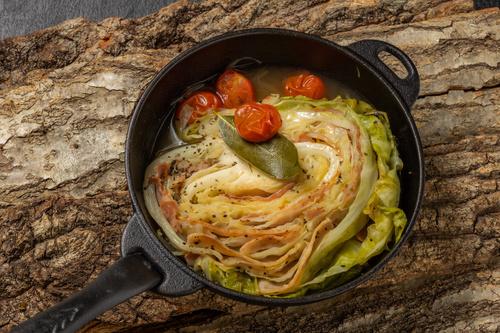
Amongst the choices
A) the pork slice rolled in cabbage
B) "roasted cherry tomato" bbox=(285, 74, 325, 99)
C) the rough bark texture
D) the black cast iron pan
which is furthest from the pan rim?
the rough bark texture

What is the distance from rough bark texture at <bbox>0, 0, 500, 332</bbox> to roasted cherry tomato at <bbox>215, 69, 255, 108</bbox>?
1.24ft

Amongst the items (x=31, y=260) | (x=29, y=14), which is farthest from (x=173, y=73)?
(x=29, y=14)

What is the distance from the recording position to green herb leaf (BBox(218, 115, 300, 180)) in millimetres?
2479

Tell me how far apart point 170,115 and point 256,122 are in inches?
18.5

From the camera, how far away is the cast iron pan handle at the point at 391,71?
8.48 feet

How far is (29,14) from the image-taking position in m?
4.15

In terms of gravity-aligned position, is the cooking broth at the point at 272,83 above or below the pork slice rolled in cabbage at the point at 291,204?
above

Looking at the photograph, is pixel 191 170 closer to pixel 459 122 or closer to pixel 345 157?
pixel 345 157

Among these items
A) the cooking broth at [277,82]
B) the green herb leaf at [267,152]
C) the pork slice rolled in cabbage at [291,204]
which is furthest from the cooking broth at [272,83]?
the green herb leaf at [267,152]

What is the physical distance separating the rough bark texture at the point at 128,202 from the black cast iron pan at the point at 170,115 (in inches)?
11.6

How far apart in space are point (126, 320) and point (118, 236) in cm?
34

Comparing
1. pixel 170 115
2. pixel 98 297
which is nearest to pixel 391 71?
pixel 170 115

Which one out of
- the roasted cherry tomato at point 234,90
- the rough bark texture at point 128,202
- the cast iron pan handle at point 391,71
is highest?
the cast iron pan handle at point 391,71

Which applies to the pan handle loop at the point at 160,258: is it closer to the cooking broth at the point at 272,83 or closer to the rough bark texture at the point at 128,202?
the rough bark texture at the point at 128,202
